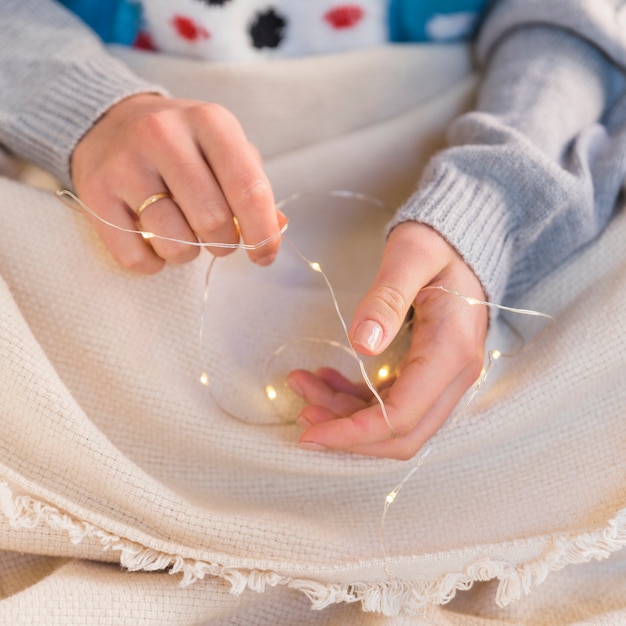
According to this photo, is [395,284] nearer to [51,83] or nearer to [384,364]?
[384,364]

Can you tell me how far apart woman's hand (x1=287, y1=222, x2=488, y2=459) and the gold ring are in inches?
9.9

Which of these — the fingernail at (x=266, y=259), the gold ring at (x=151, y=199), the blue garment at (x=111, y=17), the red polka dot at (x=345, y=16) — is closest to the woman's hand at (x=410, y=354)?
the fingernail at (x=266, y=259)

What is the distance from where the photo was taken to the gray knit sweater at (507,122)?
77 centimetres

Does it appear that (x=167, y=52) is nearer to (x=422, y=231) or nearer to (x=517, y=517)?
(x=422, y=231)

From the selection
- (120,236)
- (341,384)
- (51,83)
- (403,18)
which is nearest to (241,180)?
(120,236)

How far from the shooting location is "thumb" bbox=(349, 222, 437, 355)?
1.98ft

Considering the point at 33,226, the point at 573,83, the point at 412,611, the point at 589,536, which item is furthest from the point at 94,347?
the point at 573,83

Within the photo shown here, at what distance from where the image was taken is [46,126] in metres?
0.83

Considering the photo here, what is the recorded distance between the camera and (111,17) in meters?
0.98

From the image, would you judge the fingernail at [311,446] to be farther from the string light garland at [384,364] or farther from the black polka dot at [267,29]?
the black polka dot at [267,29]

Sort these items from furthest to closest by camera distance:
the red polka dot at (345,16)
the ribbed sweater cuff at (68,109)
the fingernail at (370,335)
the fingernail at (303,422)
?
the red polka dot at (345,16), the ribbed sweater cuff at (68,109), the fingernail at (303,422), the fingernail at (370,335)

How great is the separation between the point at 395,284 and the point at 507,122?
36 centimetres

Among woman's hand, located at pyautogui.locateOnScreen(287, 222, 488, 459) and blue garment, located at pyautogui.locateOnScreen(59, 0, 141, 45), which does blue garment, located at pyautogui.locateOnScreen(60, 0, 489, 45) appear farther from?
woman's hand, located at pyautogui.locateOnScreen(287, 222, 488, 459)

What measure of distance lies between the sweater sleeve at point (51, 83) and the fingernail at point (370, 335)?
1.52ft
